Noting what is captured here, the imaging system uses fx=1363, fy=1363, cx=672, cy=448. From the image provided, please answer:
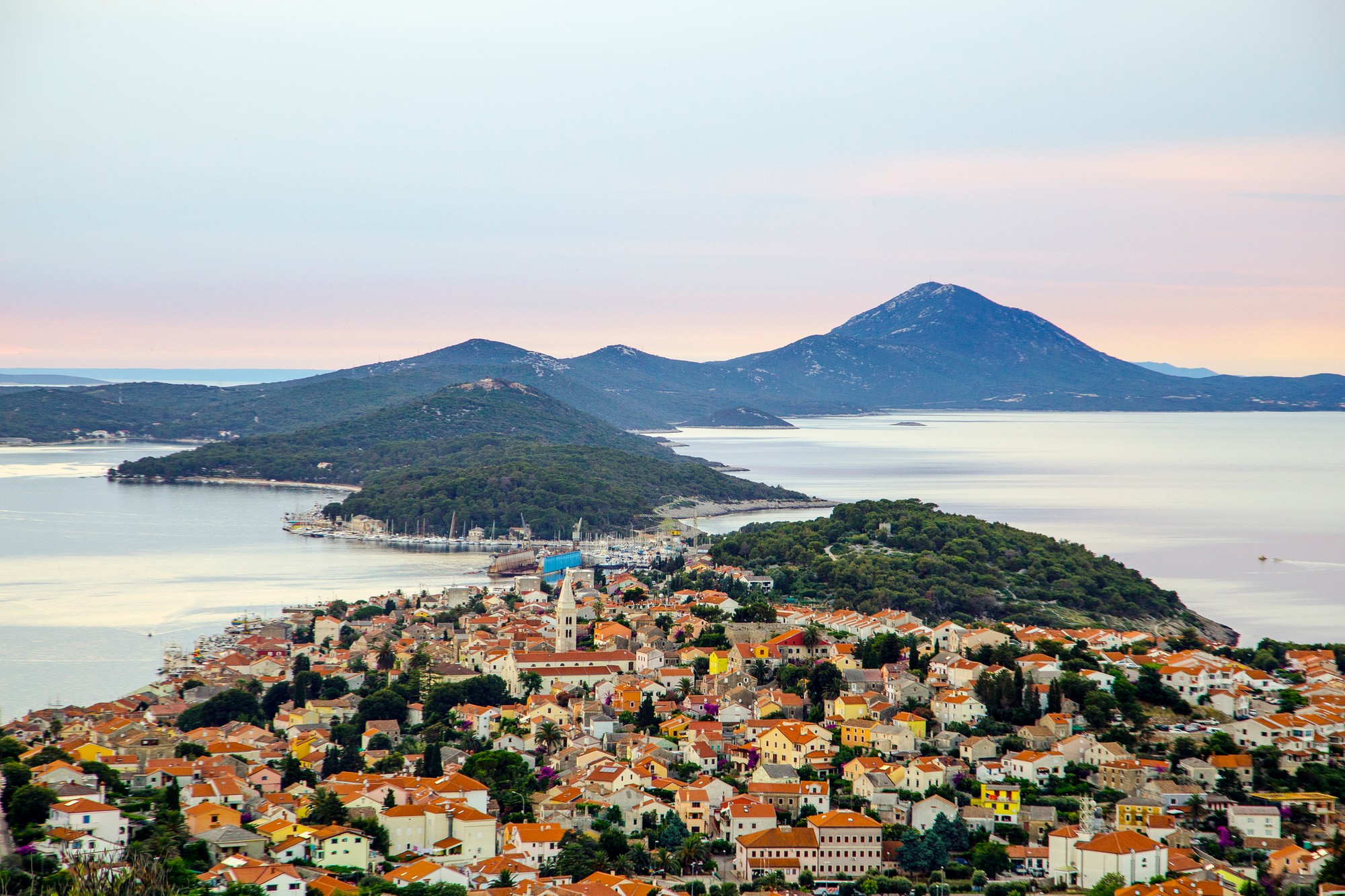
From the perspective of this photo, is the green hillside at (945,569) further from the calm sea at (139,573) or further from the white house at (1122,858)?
the white house at (1122,858)

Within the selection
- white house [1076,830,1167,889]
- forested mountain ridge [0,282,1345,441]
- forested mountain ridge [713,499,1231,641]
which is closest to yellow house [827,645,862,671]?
white house [1076,830,1167,889]

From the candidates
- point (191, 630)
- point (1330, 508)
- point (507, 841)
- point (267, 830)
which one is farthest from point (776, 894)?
point (1330, 508)

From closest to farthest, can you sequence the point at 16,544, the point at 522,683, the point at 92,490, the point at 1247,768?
the point at 1247,768
the point at 522,683
the point at 16,544
the point at 92,490

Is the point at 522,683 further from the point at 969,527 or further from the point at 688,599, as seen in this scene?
the point at 969,527

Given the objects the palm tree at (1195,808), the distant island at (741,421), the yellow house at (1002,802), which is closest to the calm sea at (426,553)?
the yellow house at (1002,802)

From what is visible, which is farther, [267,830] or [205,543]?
[205,543]

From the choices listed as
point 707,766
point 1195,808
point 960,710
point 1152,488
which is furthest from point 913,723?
point 1152,488

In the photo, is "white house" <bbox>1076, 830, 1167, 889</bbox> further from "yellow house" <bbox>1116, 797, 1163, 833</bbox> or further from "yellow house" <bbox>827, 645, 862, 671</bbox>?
"yellow house" <bbox>827, 645, 862, 671</bbox>
